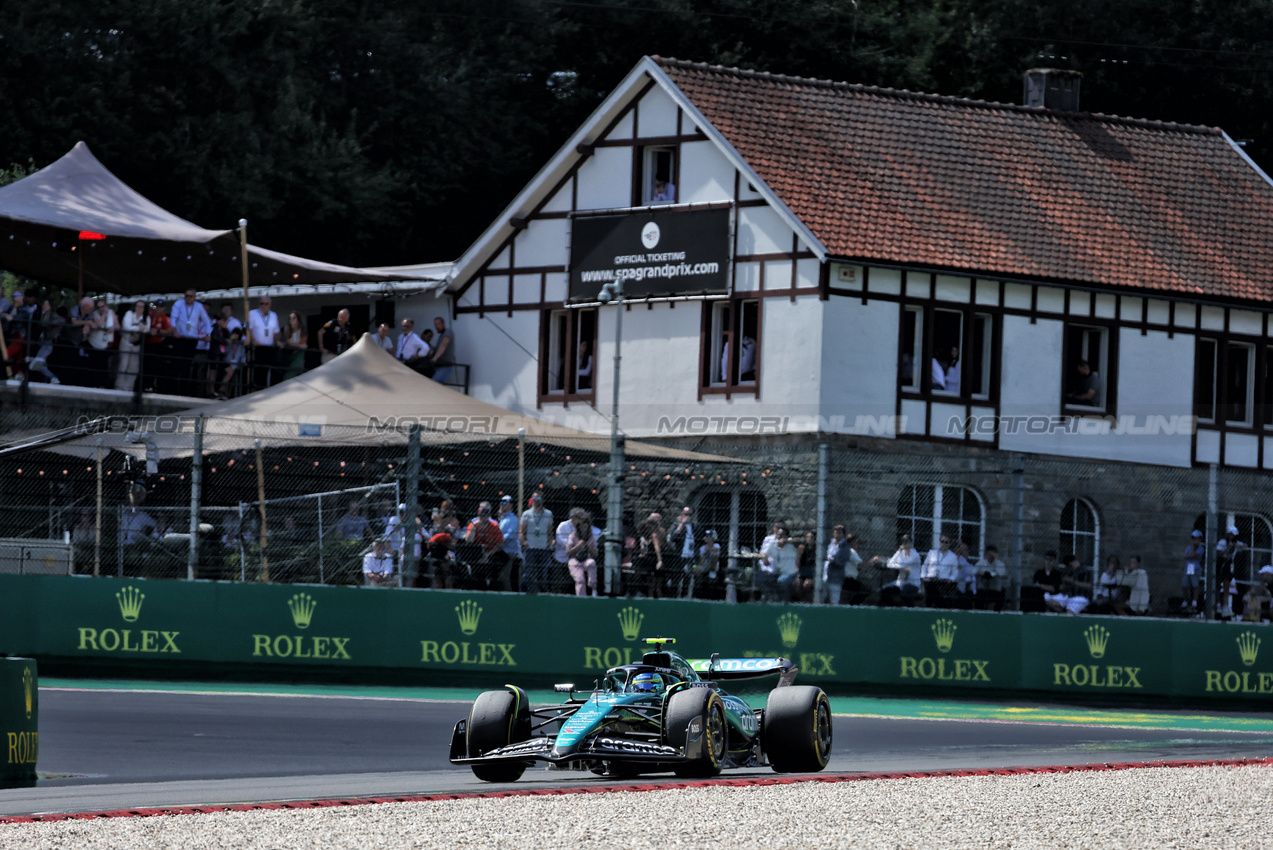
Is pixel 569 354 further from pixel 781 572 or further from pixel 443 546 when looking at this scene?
pixel 443 546

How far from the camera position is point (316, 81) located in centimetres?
4944

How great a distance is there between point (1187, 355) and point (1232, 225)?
3.47 m

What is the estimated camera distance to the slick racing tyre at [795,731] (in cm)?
1432

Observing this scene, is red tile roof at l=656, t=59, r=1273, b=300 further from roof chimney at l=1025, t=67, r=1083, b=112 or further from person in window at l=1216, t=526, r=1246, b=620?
person in window at l=1216, t=526, r=1246, b=620

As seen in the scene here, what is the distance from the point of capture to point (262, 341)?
102 ft

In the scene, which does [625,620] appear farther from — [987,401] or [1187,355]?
[1187,355]

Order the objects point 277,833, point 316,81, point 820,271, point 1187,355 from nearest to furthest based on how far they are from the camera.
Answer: point 277,833, point 820,271, point 1187,355, point 316,81

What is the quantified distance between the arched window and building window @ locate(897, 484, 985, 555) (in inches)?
78.3

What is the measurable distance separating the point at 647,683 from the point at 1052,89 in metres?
28.9

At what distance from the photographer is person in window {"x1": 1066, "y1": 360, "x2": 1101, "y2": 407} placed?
35.8m

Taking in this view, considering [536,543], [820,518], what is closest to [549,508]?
[536,543]

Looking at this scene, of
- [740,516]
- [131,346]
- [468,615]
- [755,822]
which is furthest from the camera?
[131,346]

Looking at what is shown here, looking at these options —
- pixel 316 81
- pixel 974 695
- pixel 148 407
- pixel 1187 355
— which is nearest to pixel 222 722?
pixel 974 695

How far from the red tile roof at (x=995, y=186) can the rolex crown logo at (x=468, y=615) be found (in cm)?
1186
